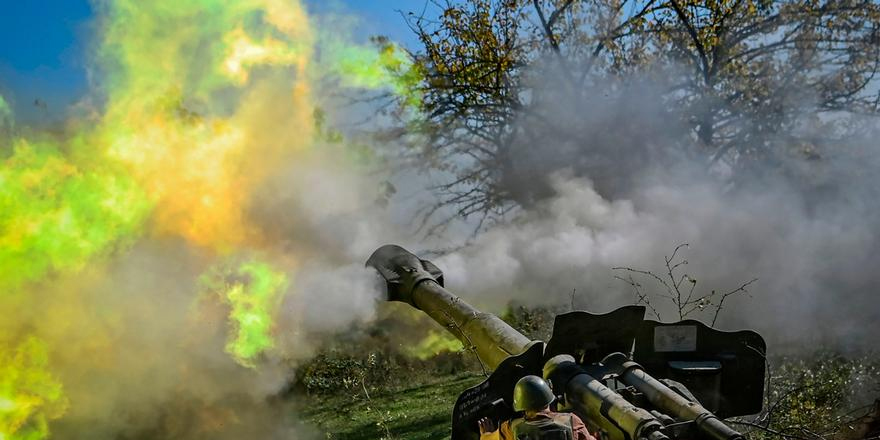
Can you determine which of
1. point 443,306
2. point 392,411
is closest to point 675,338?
point 443,306

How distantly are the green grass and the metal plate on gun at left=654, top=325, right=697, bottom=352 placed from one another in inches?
166

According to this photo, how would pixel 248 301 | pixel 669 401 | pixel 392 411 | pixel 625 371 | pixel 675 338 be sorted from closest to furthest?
pixel 669 401 < pixel 625 371 < pixel 675 338 < pixel 248 301 < pixel 392 411

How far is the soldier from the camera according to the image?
13.3 ft

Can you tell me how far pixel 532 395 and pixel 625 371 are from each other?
3.45 ft

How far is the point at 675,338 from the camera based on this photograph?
5457mm

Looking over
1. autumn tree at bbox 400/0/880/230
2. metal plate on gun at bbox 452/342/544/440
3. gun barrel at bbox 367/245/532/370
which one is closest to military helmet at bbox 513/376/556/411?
metal plate on gun at bbox 452/342/544/440

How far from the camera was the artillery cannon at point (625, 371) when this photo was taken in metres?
4.36

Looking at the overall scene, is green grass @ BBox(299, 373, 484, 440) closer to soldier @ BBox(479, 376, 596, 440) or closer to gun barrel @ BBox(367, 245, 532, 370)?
gun barrel @ BBox(367, 245, 532, 370)

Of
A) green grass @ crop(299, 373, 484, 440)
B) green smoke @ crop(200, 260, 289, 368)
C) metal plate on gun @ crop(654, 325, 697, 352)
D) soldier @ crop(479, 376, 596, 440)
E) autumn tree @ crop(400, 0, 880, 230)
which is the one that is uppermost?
autumn tree @ crop(400, 0, 880, 230)

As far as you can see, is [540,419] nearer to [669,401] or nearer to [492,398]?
[492,398]

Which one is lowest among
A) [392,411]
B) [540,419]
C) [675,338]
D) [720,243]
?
[540,419]

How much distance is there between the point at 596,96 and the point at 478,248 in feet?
15.8

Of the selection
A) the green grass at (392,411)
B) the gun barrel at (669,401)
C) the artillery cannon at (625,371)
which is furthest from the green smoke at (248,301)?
the gun barrel at (669,401)

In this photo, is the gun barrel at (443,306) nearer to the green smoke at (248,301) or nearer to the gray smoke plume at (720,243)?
the gray smoke plume at (720,243)
